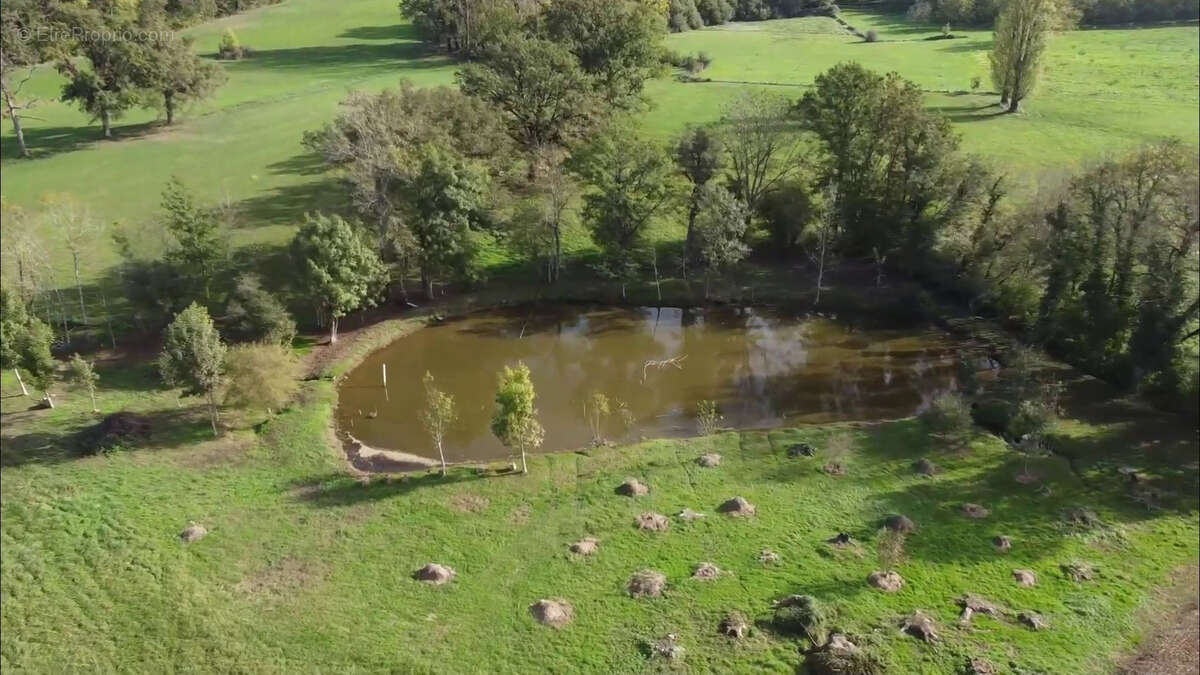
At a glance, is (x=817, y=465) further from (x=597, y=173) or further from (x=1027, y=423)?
(x=597, y=173)

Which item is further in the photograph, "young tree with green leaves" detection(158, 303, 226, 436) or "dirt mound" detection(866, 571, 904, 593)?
"young tree with green leaves" detection(158, 303, 226, 436)

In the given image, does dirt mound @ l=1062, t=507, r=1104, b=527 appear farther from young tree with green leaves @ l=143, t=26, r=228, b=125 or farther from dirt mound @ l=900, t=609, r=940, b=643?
young tree with green leaves @ l=143, t=26, r=228, b=125

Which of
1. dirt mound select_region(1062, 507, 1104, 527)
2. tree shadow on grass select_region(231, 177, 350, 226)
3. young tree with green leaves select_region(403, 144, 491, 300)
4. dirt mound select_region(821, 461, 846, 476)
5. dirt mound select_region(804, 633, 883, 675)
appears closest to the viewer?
dirt mound select_region(804, 633, 883, 675)

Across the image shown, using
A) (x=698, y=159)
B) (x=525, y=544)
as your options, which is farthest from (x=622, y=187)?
(x=525, y=544)

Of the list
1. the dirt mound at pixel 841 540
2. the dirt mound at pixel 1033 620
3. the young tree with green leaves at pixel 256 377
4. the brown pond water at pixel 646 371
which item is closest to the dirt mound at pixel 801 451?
the brown pond water at pixel 646 371

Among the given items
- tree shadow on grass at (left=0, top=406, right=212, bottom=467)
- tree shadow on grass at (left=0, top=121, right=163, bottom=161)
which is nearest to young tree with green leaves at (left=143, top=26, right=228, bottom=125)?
tree shadow on grass at (left=0, top=121, right=163, bottom=161)

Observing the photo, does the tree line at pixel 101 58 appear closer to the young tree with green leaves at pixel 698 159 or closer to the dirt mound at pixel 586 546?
the young tree with green leaves at pixel 698 159
